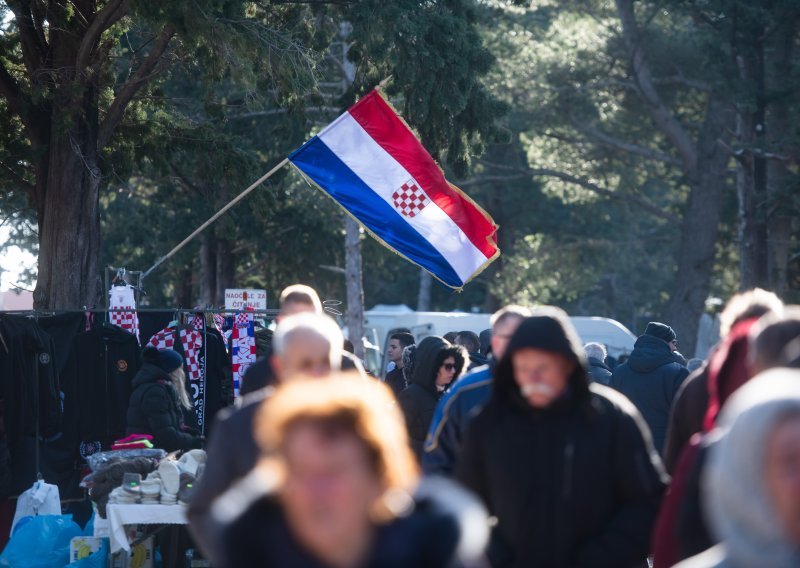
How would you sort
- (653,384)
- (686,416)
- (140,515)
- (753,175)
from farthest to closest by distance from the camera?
(753,175) < (653,384) < (140,515) < (686,416)

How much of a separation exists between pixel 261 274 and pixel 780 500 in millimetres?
30690

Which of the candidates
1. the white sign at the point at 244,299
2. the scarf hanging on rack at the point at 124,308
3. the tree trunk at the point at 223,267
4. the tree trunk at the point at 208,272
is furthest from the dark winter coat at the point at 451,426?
the tree trunk at the point at 208,272

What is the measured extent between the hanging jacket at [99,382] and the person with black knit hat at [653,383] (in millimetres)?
4565

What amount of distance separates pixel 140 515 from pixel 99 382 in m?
3.39

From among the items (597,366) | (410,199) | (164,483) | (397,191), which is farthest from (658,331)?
(164,483)

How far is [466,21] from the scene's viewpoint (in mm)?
16547

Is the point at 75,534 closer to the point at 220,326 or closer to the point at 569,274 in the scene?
the point at 220,326

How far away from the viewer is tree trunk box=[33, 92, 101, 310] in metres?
13.2

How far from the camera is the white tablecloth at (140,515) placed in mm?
8633

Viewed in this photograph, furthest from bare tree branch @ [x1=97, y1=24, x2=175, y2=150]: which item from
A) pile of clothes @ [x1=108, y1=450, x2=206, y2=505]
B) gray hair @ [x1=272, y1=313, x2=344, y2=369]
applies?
gray hair @ [x1=272, y1=313, x2=344, y2=369]

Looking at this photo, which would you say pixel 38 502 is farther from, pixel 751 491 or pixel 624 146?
pixel 624 146

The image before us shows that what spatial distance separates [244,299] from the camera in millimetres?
13789

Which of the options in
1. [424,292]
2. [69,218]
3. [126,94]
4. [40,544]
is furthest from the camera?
[424,292]

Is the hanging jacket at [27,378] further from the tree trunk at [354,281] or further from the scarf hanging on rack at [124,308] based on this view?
the tree trunk at [354,281]
